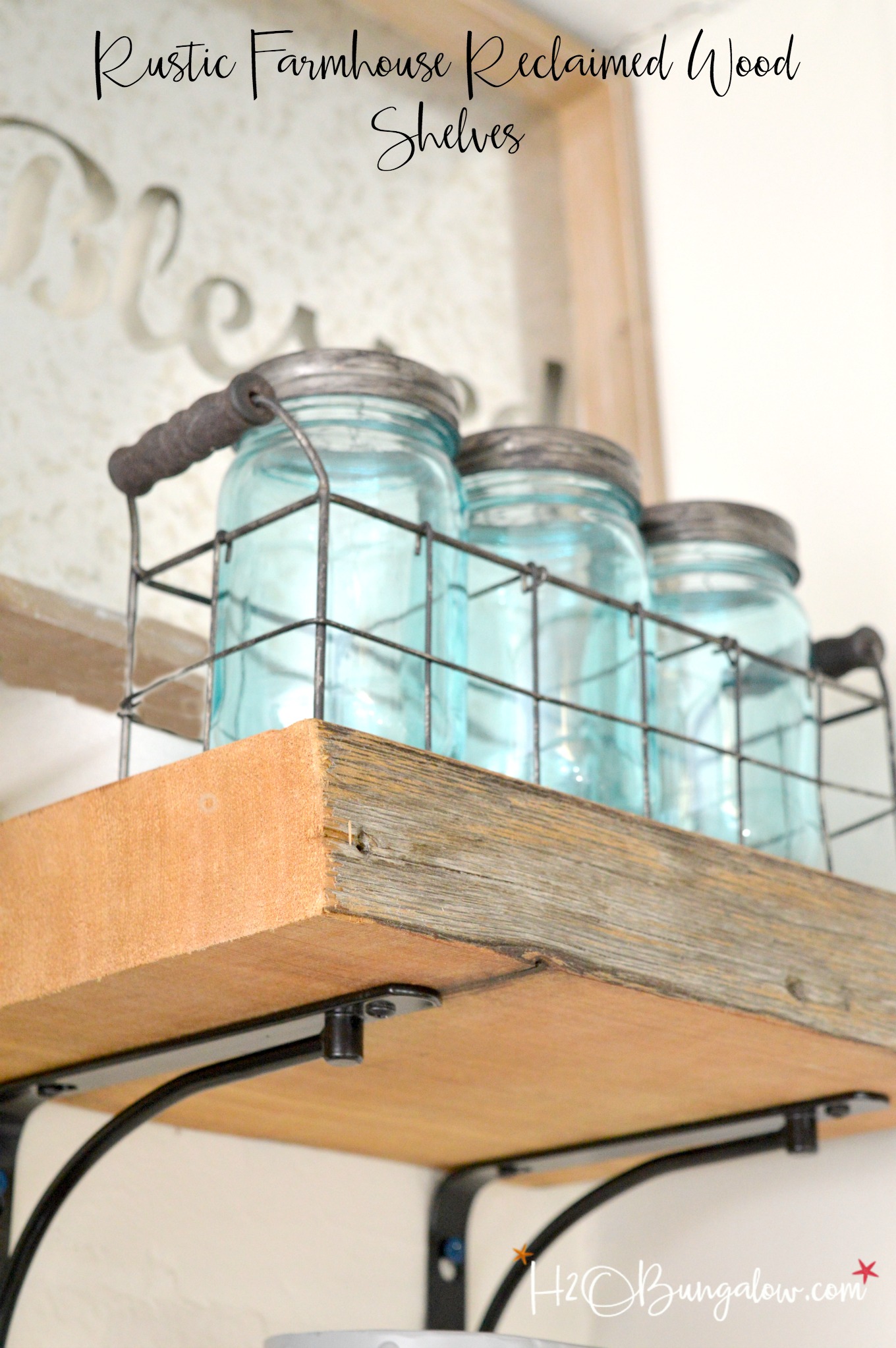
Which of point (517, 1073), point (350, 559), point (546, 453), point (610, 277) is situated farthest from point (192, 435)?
point (610, 277)

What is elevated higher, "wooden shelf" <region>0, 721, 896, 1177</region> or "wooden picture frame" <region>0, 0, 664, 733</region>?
"wooden picture frame" <region>0, 0, 664, 733</region>

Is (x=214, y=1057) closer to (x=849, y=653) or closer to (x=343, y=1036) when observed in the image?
(x=343, y=1036)

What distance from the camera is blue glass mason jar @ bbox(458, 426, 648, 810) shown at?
26.1 inches

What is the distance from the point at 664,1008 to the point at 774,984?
6cm

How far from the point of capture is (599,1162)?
0.83m

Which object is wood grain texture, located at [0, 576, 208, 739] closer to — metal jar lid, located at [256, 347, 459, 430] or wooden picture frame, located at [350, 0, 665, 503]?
metal jar lid, located at [256, 347, 459, 430]

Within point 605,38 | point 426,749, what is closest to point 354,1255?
point 426,749

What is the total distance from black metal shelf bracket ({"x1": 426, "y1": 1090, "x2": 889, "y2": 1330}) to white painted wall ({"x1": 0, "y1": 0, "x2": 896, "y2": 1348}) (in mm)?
18

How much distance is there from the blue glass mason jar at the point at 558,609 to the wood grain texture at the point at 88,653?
19 centimetres

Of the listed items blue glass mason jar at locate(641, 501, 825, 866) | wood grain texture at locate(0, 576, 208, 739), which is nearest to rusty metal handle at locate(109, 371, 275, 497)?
wood grain texture at locate(0, 576, 208, 739)

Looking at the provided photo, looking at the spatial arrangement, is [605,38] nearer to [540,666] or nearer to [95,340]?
[95,340]

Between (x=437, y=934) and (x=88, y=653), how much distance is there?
35 cm

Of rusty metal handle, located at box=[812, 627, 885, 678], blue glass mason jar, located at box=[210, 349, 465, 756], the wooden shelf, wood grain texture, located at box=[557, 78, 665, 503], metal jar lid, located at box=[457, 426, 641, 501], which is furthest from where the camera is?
wood grain texture, located at box=[557, 78, 665, 503]

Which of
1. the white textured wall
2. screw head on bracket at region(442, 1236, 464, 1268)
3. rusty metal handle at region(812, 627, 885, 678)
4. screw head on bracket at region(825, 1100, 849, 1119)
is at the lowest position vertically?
screw head on bracket at region(442, 1236, 464, 1268)
